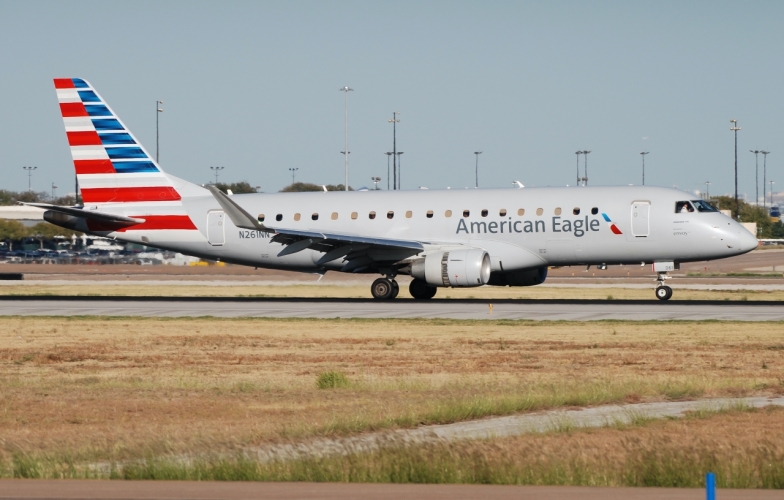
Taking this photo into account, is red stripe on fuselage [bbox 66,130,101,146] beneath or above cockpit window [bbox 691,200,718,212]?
above

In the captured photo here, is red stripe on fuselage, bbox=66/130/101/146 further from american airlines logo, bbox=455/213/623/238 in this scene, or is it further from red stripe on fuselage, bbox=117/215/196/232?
american airlines logo, bbox=455/213/623/238

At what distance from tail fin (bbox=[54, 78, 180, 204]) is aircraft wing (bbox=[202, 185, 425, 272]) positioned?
537 centimetres

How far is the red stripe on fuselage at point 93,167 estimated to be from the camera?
44.8 m

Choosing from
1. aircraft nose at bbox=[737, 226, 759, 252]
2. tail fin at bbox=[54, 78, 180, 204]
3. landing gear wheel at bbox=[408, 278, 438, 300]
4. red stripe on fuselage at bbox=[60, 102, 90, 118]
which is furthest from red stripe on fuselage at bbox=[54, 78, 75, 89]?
aircraft nose at bbox=[737, 226, 759, 252]

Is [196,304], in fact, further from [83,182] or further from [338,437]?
[338,437]

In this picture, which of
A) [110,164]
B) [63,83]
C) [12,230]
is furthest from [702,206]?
[12,230]

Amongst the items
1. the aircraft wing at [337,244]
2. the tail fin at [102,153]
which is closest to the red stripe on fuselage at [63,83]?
the tail fin at [102,153]

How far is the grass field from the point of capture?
4809 cm

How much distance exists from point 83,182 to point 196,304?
830 cm

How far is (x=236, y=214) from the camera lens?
4006 centimetres

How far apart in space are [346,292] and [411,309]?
591 inches

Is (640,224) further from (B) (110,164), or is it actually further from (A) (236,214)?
(B) (110,164)

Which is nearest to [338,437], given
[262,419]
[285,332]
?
[262,419]

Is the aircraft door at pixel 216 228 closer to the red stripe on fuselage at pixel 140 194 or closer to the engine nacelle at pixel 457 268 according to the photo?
the red stripe on fuselage at pixel 140 194
